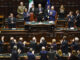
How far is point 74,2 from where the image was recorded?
22.3 m

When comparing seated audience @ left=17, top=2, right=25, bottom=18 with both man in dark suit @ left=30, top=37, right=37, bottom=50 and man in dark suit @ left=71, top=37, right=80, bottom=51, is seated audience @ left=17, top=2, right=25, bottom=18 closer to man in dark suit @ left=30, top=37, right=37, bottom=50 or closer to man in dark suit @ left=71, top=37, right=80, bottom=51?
man in dark suit @ left=30, top=37, right=37, bottom=50

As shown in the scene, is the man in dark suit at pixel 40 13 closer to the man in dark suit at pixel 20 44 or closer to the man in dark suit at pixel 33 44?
the man in dark suit at pixel 33 44

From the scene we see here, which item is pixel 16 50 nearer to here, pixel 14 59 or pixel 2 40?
pixel 14 59

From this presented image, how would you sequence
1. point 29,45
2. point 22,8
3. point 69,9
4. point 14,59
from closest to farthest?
point 14,59 → point 29,45 → point 22,8 → point 69,9

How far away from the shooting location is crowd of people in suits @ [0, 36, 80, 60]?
1620 cm

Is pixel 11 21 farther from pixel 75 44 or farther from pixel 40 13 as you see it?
pixel 75 44

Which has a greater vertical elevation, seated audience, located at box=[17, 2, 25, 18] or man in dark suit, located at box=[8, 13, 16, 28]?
seated audience, located at box=[17, 2, 25, 18]

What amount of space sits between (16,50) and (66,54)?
3105 mm

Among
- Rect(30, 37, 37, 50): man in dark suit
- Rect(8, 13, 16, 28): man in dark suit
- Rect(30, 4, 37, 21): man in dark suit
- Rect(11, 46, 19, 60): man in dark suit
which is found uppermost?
Rect(30, 4, 37, 21): man in dark suit

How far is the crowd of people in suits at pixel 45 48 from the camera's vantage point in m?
16.2

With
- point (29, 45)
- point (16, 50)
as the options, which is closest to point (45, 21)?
point (29, 45)

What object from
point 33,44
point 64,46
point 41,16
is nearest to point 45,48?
point 33,44

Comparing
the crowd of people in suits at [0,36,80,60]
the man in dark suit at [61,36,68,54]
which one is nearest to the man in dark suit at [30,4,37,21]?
the crowd of people in suits at [0,36,80,60]

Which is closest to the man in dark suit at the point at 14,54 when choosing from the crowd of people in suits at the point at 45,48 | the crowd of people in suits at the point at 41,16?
the crowd of people in suits at the point at 45,48
